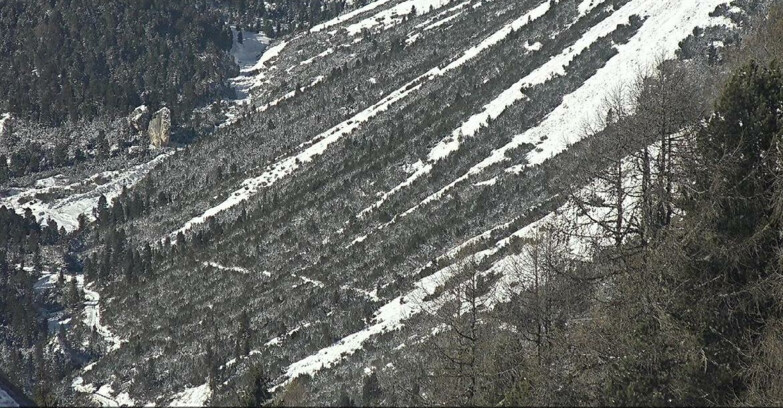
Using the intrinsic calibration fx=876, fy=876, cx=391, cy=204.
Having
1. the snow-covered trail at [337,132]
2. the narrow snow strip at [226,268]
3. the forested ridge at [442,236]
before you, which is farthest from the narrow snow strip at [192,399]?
the snow-covered trail at [337,132]

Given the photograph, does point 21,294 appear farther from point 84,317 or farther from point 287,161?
point 287,161

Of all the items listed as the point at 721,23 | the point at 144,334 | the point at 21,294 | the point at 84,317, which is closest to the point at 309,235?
the point at 144,334

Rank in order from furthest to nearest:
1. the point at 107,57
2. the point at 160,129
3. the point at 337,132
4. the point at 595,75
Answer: the point at 107,57, the point at 160,129, the point at 337,132, the point at 595,75

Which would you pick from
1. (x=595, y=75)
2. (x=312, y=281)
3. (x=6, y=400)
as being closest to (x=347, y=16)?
(x=595, y=75)

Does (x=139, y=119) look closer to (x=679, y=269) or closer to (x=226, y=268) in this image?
(x=226, y=268)

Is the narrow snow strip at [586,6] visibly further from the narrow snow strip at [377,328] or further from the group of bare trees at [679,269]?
the group of bare trees at [679,269]
